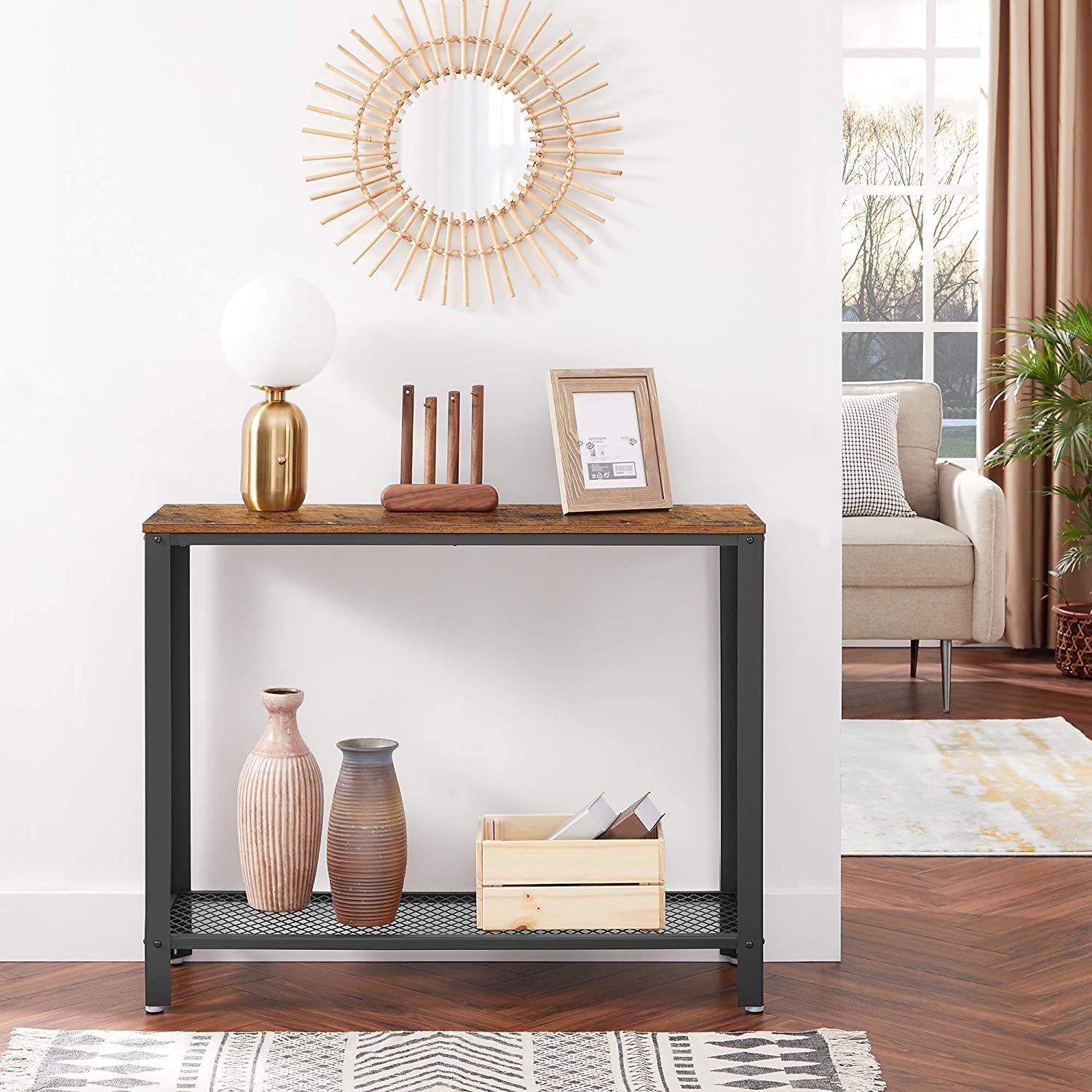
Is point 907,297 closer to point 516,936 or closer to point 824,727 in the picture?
point 824,727

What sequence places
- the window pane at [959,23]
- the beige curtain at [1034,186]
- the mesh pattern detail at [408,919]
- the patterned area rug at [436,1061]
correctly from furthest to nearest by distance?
the window pane at [959,23] < the beige curtain at [1034,186] < the mesh pattern detail at [408,919] < the patterned area rug at [436,1061]

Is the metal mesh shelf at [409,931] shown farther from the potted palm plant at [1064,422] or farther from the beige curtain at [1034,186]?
the beige curtain at [1034,186]

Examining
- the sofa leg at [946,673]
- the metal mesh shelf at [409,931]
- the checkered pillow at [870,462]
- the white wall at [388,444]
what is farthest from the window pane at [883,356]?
the metal mesh shelf at [409,931]

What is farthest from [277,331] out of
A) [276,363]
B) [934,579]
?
[934,579]

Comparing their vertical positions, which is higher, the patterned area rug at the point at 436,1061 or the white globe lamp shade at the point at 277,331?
the white globe lamp shade at the point at 277,331

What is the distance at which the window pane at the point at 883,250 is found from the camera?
18.0ft

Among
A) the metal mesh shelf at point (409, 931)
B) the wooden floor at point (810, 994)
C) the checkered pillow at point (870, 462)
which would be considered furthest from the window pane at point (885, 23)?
the metal mesh shelf at point (409, 931)

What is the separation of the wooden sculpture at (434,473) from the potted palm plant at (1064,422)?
2857 mm

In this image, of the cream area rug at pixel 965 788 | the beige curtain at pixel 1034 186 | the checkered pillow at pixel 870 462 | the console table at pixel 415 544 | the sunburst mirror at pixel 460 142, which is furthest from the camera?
the beige curtain at pixel 1034 186

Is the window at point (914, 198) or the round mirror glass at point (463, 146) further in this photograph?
the window at point (914, 198)

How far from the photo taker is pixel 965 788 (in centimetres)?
360

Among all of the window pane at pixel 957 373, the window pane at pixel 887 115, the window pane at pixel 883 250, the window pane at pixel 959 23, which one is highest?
the window pane at pixel 959 23

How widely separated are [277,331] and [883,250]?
3.83 meters

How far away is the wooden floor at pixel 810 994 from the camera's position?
7.22ft
